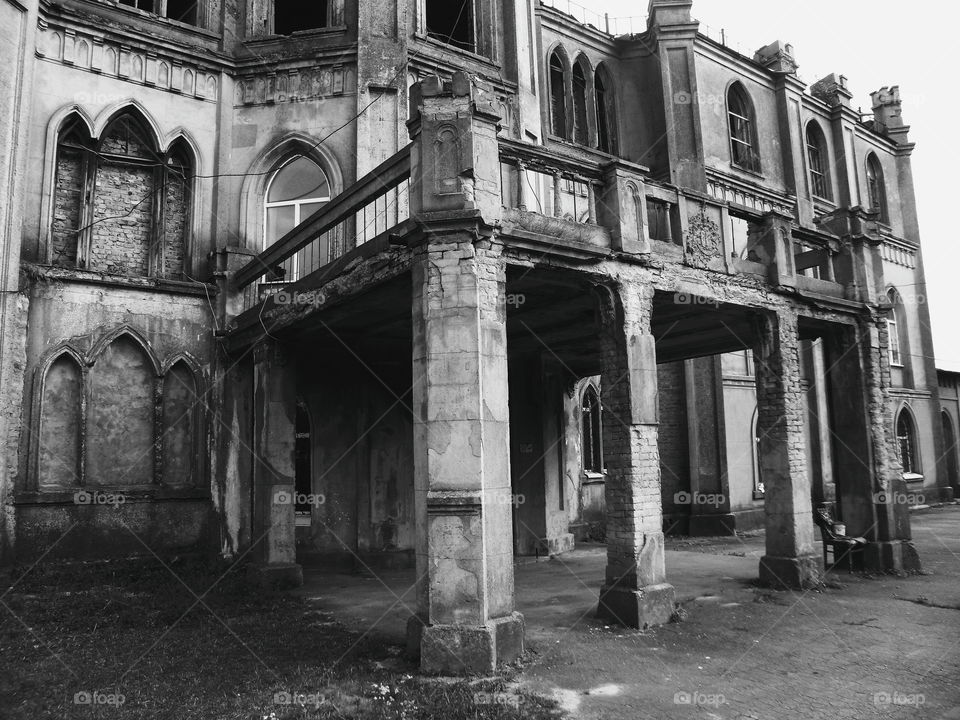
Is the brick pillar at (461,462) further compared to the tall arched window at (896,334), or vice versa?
the tall arched window at (896,334)

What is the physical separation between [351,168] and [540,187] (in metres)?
4.02

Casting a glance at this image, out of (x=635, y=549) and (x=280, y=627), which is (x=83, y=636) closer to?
(x=280, y=627)

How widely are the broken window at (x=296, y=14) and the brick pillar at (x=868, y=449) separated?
13.1 m

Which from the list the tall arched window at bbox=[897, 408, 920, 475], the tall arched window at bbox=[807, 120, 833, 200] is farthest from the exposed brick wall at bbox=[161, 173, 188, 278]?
the tall arched window at bbox=[897, 408, 920, 475]

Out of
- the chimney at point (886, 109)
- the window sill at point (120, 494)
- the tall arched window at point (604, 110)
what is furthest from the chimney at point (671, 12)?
the window sill at point (120, 494)

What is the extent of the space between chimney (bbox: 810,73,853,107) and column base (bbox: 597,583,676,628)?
2115 centimetres

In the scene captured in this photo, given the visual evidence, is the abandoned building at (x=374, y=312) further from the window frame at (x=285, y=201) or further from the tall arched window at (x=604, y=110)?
the tall arched window at (x=604, y=110)

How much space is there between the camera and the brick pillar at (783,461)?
10.8 meters

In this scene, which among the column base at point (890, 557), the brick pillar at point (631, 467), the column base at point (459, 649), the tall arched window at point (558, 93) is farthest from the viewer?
the tall arched window at point (558, 93)

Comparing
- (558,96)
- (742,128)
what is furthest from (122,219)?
(742,128)

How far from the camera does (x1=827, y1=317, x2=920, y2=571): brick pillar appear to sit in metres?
12.1

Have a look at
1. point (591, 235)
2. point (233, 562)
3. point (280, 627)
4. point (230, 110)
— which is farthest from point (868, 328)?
point (230, 110)

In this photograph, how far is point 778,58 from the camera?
21500mm

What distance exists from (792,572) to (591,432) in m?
8.33
